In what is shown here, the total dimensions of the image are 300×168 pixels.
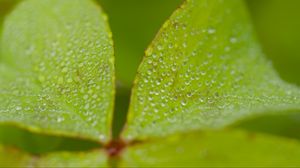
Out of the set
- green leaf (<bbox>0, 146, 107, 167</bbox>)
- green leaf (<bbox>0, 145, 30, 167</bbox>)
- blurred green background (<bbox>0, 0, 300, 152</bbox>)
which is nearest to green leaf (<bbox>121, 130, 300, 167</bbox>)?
green leaf (<bbox>0, 146, 107, 167</bbox>)

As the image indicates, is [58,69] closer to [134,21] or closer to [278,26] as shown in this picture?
[134,21]

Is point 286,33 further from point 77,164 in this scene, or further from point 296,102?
point 77,164

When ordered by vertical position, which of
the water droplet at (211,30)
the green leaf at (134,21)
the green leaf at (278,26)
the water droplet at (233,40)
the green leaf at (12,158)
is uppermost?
the water droplet at (211,30)

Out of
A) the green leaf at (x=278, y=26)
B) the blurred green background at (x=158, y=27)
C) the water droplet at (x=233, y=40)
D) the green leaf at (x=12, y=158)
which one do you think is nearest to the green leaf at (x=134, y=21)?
the blurred green background at (x=158, y=27)

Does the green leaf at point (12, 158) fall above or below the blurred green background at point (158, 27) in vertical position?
below

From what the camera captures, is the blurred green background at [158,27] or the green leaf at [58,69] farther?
the blurred green background at [158,27]

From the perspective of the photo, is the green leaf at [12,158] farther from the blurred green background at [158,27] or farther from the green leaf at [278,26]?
the green leaf at [278,26]

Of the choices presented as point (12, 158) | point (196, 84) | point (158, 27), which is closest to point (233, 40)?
point (196, 84)
